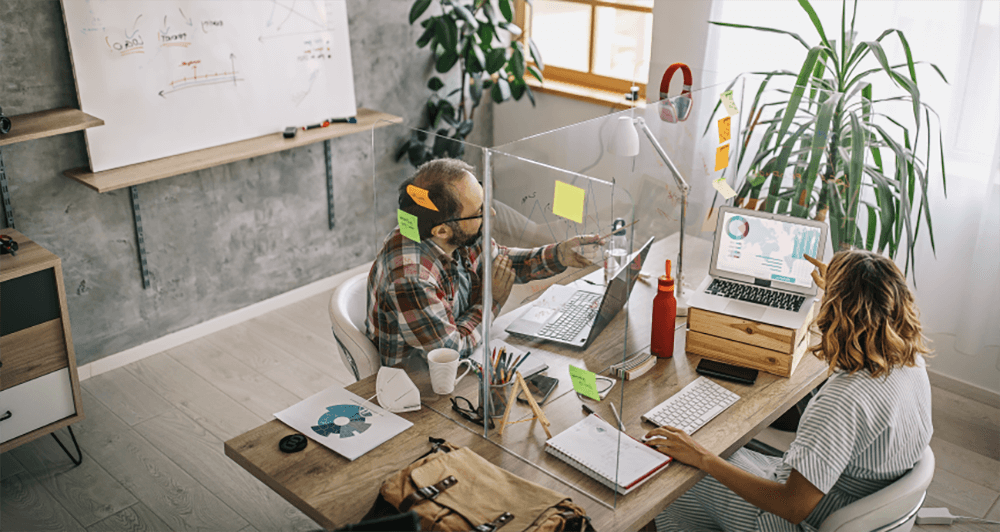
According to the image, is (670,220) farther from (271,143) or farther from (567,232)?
(271,143)

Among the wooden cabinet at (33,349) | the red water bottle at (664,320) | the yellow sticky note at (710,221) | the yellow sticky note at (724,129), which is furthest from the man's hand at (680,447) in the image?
Result: the wooden cabinet at (33,349)

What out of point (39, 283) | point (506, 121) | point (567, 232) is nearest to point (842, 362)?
point (567, 232)

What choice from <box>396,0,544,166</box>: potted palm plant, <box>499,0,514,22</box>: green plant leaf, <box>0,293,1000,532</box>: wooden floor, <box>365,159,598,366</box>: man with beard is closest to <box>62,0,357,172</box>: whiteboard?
<box>396,0,544,166</box>: potted palm plant

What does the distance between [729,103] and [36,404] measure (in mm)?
2596

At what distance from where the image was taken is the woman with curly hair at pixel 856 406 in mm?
1713

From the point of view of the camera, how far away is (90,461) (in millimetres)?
2932

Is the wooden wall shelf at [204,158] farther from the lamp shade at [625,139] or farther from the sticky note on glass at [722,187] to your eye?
the sticky note on glass at [722,187]

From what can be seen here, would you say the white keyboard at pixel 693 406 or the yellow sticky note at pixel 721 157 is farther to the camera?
the yellow sticky note at pixel 721 157

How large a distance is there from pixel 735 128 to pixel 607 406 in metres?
1.35

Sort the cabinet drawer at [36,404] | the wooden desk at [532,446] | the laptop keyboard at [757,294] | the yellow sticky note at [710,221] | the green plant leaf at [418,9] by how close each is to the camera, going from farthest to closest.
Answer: the green plant leaf at [418,9], the cabinet drawer at [36,404], the yellow sticky note at [710,221], the laptop keyboard at [757,294], the wooden desk at [532,446]

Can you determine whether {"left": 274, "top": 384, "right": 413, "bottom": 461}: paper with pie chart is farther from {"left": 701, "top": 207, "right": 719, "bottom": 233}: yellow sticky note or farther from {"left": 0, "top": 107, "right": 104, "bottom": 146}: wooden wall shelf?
{"left": 0, "top": 107, "right": 104, "bottom": 146}: wooden wall shelf

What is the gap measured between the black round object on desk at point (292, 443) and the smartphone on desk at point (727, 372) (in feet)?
3.56

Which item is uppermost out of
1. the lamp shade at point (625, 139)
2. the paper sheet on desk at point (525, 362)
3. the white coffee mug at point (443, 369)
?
the lamp shade at point (625, 139)

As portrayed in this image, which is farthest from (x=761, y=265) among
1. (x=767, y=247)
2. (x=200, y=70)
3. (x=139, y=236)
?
(x=139, y=236)
